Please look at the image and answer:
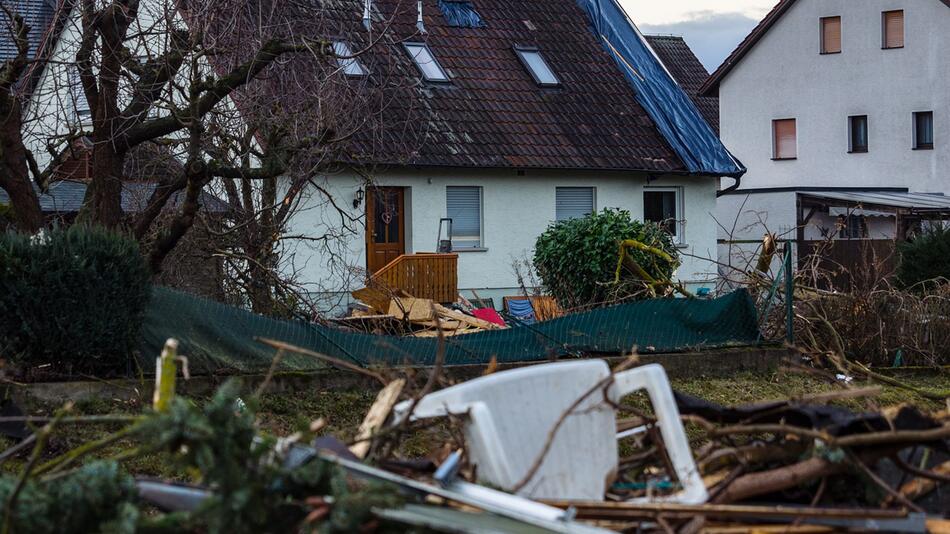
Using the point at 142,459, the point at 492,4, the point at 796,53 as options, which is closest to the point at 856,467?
the point at 142,459

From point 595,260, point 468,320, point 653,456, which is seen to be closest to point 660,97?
point 595,260

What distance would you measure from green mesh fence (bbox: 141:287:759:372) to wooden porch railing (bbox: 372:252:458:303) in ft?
24.3

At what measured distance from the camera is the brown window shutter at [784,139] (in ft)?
127

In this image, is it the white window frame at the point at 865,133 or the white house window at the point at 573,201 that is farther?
the white window frame at the point at 865,133

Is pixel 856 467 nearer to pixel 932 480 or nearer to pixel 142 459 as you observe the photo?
pixel 932 480

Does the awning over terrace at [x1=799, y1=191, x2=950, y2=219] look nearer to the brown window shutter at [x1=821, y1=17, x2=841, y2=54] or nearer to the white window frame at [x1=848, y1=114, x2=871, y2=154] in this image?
the white window frame at [x1=848, y1=114, x2=871, y2=154]

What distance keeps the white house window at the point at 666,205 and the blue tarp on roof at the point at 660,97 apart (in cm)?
101

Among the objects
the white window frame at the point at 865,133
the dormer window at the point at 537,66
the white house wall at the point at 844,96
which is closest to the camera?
the dormer window at the point at 537,66

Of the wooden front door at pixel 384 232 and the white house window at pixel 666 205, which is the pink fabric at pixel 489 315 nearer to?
the wooden front door at pixel 384 232

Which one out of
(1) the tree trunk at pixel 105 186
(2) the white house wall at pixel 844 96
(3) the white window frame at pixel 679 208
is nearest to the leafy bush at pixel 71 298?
(1) the tree trunk at pixel 105 186

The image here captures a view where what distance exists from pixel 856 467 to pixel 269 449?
223 centimetres

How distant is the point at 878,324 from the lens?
50.9ft

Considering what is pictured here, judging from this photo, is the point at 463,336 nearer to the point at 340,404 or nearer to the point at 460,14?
the point at 340,404

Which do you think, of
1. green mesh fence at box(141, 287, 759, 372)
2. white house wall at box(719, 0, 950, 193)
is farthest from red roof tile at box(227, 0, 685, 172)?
white house wall at box(719, 0, 950, 193)
